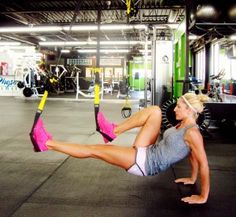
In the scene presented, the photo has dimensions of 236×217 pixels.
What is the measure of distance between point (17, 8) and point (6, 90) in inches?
263

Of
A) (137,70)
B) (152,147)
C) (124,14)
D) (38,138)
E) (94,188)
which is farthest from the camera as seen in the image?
(137,70)

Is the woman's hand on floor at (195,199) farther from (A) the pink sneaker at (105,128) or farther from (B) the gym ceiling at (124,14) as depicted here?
(B) the gym ceiling at (124,14)

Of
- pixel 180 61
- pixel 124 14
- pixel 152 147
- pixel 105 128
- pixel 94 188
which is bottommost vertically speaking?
pixel 94 188

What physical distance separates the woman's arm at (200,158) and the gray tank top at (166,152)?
5 cm

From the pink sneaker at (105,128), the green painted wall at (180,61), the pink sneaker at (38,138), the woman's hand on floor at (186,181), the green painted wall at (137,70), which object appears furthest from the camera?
the green painted wall at (137,70)

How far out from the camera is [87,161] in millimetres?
3877

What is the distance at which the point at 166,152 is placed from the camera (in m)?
2.32

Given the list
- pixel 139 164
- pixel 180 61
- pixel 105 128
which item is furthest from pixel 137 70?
pixel 139 164

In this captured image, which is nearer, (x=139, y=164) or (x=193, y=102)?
(x=139, y=164)

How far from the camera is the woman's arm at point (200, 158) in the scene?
234cm

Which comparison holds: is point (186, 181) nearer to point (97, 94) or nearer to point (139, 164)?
point (139, 164)

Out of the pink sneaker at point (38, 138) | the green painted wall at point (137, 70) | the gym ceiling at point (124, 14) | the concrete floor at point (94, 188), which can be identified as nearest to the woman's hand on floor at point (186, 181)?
the concrete floor at point (94, 188)

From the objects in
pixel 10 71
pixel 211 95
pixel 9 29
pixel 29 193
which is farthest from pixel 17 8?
pixel 29 193

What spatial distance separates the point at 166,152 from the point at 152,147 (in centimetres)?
12
